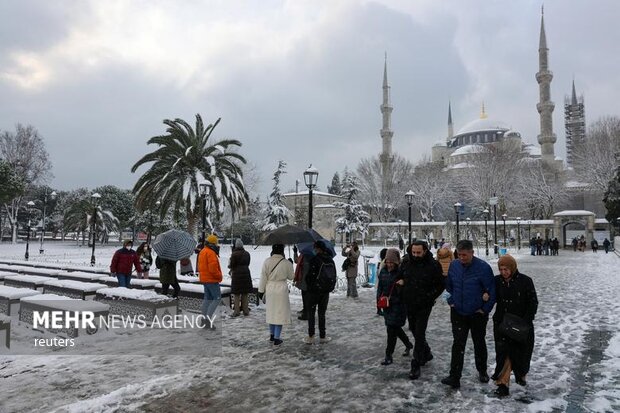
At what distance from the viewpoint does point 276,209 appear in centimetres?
4391

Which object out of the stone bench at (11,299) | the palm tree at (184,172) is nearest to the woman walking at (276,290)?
the stone bench at (11,299)

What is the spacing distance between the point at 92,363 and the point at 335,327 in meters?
4.04

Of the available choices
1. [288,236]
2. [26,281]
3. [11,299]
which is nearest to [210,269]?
[288,236]

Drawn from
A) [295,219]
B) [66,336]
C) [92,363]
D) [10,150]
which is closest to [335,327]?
[92,363]

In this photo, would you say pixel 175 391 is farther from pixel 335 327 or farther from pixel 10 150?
pixel 10 150

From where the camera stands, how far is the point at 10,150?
1663 inches

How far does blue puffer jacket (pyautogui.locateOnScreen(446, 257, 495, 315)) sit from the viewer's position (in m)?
4.42

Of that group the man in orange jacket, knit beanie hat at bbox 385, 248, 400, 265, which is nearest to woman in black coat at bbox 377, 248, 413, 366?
knit beanie hat at bbox 385, 248, 400, 265

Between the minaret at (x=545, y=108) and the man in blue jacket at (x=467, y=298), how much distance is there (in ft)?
207

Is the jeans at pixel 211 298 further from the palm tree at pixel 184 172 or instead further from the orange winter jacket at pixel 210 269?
the palm tree at pixel 184 172

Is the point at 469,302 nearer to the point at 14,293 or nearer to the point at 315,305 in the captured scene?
the point at 315,305

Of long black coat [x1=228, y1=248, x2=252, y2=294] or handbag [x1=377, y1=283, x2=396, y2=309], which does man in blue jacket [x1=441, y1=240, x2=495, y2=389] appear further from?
long black coat [x1=228, y1=248, x2=252, y2=294]

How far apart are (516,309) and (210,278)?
506cm

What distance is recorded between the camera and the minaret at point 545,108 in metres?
60.0
